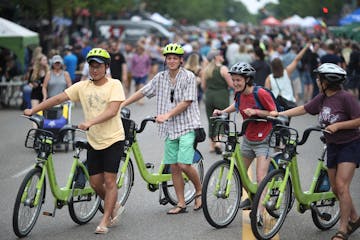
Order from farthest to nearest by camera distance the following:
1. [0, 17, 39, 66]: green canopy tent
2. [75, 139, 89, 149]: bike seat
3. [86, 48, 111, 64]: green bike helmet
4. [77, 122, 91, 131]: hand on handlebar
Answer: [0, 17, 39, 66]: green canopy tent < [75, 139, 89, 149]: bike seat < [86, 48, 111, 64]: green bike helmet < [77, 122, 91, 131]: hand on handlebar

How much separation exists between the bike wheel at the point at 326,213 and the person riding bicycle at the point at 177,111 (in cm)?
148

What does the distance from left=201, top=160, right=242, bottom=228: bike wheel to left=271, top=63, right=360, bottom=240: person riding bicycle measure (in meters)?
1.08

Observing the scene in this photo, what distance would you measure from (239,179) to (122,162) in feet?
4.32

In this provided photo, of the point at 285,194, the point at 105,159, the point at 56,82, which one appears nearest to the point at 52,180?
the point at 105,159

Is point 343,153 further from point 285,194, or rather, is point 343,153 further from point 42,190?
point 42,190

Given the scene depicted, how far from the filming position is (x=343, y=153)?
321 inches

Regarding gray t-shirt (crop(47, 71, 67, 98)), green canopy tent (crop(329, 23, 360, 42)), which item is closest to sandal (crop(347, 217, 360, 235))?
gray t-shirt (crop(47, 71, 67, 98))

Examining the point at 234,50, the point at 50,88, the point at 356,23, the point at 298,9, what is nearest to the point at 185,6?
the point at 298,9

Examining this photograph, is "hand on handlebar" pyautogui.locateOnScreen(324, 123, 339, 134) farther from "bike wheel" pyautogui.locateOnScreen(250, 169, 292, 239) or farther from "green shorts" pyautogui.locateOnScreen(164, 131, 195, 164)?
"green shorts" pyautogui.locateOnScreen(164, 131, 195, 164)

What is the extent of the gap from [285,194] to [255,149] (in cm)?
83

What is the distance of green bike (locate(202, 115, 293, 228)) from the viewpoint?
28.9 feet

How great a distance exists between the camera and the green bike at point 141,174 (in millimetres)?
9625

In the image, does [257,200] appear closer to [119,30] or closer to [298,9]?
[119,30]

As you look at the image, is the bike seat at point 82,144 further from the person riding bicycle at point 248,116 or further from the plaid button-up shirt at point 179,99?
the person riding bicycle at point 248,116
